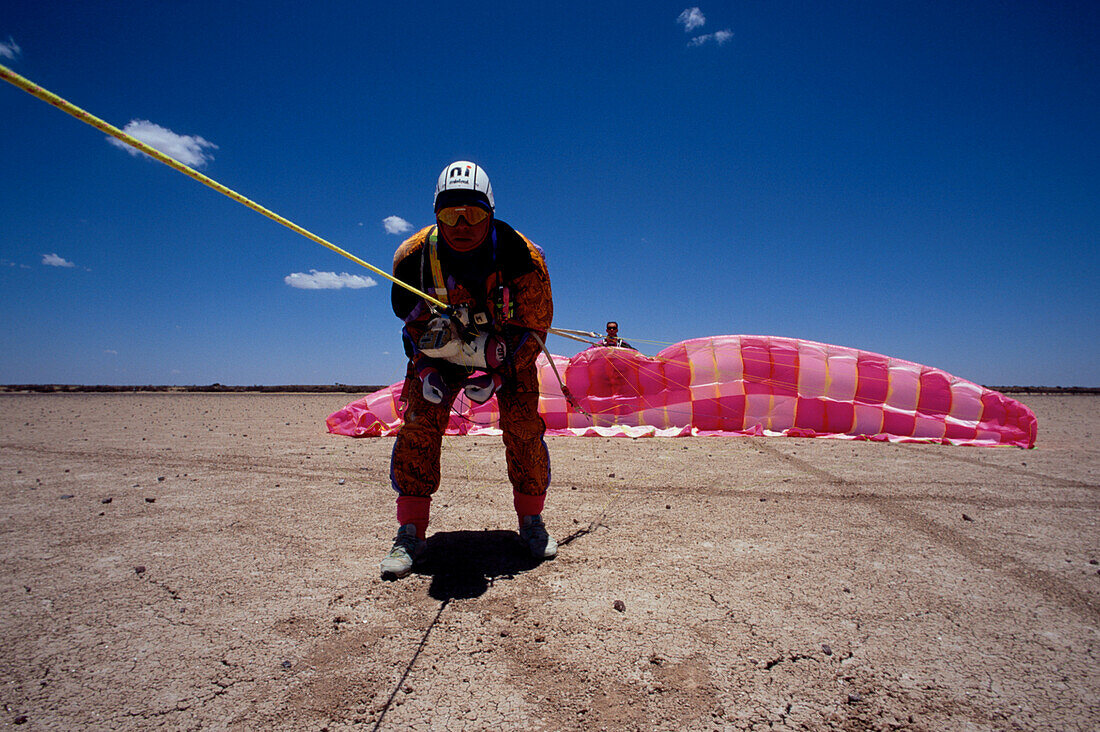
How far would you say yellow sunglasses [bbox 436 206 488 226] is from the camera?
117 inches

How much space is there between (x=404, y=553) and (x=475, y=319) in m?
1.48

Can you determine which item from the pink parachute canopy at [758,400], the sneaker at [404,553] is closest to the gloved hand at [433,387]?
the sneaker at [404,553]

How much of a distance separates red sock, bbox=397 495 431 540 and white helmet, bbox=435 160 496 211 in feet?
5.92

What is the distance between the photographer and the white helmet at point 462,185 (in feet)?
9.78

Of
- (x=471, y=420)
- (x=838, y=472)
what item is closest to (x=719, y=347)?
(x=838, y=472)

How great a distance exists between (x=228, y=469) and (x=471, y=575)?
4.62m

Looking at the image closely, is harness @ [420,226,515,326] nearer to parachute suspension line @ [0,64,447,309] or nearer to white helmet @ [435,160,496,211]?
white helmet @ [435,160,496,211]

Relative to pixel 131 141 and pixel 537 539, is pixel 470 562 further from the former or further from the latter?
pixel 131 141

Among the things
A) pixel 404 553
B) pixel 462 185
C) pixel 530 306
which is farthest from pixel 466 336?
pixel 404 553

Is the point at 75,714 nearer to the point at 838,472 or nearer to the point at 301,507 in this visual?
the point at 301,507

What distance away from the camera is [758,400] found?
9.27 meters

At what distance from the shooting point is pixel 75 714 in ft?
5.76

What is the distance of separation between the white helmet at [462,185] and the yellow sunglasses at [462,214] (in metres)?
0.04

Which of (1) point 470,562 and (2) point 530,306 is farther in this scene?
(2) point 530,306
